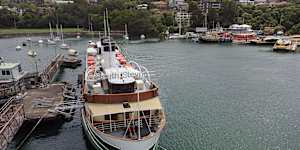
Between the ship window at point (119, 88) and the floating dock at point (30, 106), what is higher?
the ship window at point (119, 88)

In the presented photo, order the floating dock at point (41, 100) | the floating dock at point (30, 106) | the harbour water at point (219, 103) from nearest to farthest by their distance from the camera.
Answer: the floating dock at point (30, 106)
the harbour water at point (219, 103)
the floating dock at point (41, 100)

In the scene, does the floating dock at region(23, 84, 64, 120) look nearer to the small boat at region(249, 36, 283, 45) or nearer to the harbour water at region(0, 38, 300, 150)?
the harbour water at region(0, 38, 300, 150)

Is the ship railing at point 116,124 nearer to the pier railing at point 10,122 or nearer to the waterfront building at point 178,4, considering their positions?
the pier railing at point 10,122

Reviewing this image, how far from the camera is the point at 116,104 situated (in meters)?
22.9

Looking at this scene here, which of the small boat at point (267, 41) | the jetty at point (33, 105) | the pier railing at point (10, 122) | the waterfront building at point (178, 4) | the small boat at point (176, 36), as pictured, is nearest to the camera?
the pier railing at point (10, 122)

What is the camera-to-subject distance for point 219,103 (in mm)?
35188

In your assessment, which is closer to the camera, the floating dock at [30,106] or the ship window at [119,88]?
the floating dock at [30,106]

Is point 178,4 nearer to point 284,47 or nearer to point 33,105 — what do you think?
point 284,47

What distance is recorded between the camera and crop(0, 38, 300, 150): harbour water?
26.1m

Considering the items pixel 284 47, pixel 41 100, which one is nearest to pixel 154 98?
pixel 41 100

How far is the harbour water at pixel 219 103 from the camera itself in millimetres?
26078

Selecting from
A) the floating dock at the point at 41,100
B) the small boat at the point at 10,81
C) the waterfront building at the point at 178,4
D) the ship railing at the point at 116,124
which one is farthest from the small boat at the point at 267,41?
the ship railing at the point at 116,124

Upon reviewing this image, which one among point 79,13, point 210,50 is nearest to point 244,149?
point 210,50

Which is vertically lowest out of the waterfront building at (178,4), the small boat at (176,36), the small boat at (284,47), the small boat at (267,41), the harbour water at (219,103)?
the harbour water at (219,103)
